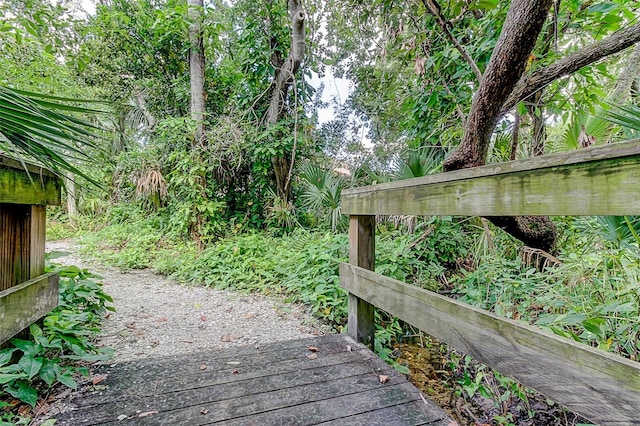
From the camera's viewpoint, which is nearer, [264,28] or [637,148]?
[637,148]

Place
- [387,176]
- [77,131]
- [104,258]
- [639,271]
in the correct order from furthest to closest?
1. [104,258]
2. [387,176]
3. [639,271]
4. [77,131]

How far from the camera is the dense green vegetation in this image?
1.72 meters

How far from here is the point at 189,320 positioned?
8.89 ft

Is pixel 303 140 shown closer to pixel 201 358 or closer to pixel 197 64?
pixel 197 64

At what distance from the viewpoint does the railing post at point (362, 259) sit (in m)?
1.97

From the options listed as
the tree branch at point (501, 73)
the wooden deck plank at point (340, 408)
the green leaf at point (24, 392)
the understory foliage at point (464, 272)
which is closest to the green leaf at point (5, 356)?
the green leaf at point (24, 392)

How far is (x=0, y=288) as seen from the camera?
4.31ft

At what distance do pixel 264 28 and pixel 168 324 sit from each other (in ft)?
17.2

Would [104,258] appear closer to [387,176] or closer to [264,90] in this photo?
[264,90]

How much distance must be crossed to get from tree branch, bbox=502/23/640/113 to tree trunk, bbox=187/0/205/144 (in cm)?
486

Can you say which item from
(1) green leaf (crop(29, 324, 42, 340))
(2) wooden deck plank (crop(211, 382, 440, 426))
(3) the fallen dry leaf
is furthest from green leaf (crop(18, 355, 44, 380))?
(2) wooden deck plank (crop(211, 382, 440, 426))

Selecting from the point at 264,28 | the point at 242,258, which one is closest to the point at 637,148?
the point at 242,258

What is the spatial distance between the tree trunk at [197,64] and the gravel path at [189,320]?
→ 3.03 meters

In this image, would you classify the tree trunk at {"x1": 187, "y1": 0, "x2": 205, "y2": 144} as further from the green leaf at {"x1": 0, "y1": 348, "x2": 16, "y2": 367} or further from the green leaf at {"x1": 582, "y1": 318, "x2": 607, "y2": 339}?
the green leaf at {"x1": 582, "y1": 318, "x2": 607, "y2": 339}
